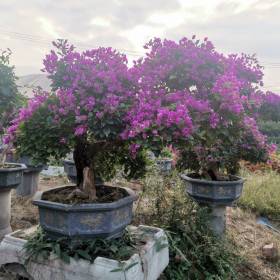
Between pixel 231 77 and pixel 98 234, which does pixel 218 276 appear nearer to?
pixel 98 234

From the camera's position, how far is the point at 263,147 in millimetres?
3400

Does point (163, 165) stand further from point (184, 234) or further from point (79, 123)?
point (79, 123)

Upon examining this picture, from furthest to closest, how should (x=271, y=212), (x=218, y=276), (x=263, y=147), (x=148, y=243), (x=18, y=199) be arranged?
(x=271, y=212) < (x=18, y=199) < (x=263, y=147) < (x=218, y=276) < (x=148, y=243)

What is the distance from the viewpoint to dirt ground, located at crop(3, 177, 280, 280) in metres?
3.02

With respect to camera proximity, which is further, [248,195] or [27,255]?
[248,195]

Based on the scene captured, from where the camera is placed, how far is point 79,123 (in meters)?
1.98

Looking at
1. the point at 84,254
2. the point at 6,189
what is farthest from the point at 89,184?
the point at 6,189

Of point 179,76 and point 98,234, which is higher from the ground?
point 179,76

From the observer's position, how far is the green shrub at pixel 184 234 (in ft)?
8.68

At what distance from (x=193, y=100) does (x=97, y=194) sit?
974 millimetres

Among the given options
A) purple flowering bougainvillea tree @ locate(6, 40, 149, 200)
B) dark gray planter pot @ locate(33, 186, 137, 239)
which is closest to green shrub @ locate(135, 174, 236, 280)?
dark gray planter pot @ locate(33, 186, 137, 239)

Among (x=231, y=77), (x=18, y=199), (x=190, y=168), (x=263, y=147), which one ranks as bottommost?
(x=18, y=199)

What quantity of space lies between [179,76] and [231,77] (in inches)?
14.0

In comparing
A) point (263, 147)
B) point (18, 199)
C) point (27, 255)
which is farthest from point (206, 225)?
point (18, 199)
